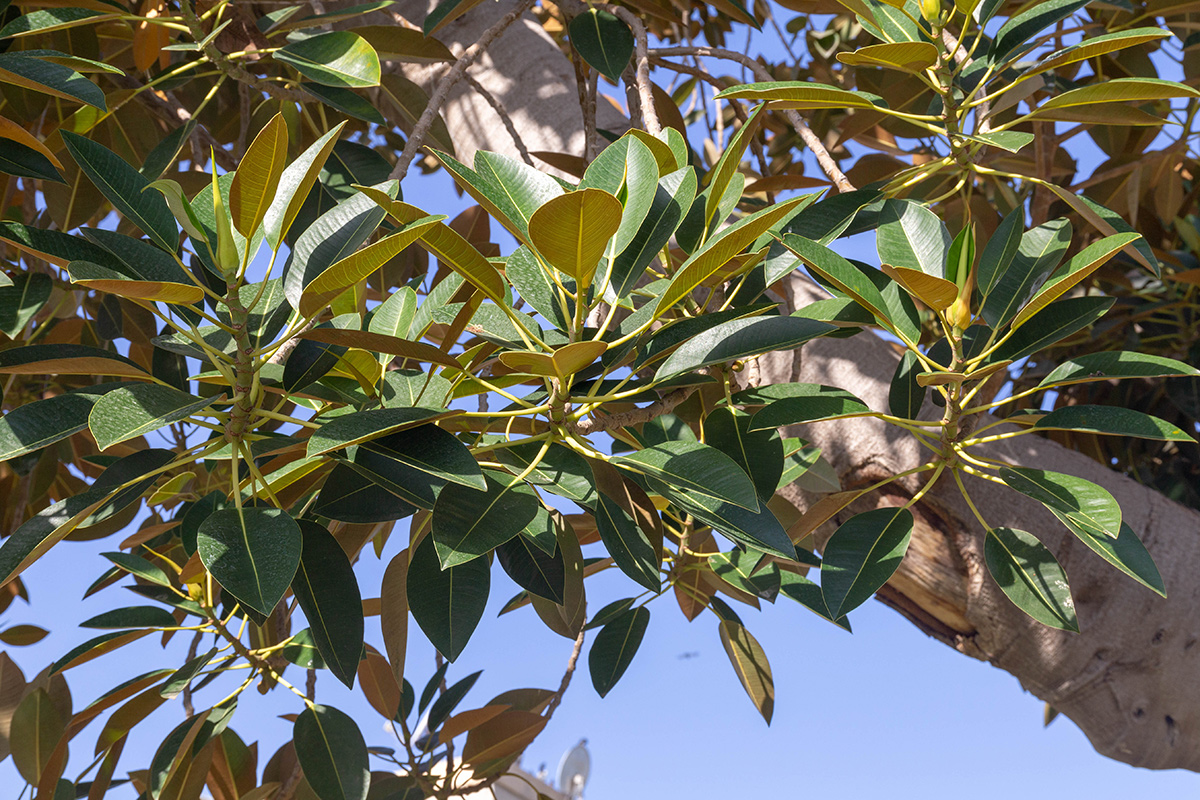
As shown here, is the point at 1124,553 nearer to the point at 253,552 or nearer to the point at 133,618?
the point at 253,552

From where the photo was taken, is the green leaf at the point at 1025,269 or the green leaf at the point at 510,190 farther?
the green leaf at the point at 1025,269

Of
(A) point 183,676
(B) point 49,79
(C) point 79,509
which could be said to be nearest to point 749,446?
(C) point 79,509

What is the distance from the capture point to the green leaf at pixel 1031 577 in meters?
0.70

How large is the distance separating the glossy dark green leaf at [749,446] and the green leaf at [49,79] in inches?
21.1

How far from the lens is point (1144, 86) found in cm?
73

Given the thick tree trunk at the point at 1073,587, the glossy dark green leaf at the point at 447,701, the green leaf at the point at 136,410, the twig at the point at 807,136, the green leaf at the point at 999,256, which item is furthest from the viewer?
the glossy dark green leaf at the point at 447,701

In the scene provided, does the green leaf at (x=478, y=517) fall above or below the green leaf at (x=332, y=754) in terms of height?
above

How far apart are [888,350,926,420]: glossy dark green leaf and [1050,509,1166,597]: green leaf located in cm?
19

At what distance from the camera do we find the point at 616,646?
1004 millimetres

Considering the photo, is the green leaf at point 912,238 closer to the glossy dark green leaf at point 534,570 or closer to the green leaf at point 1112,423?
the green leaf at point 1112,423

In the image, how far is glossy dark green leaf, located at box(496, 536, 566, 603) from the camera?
0.68 m

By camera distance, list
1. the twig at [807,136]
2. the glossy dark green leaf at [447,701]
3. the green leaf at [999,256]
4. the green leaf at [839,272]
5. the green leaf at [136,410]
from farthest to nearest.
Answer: the glossy dark green leaf at [447,701] < the twig at [807,136] < the green leaf at [999,256] < the green leaf at [839,272] < the green leaf at [136,410]

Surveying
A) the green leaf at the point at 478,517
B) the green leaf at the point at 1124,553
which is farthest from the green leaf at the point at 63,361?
the green leaf at the point at 1124,553

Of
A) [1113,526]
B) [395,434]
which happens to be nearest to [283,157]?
[395,434]
